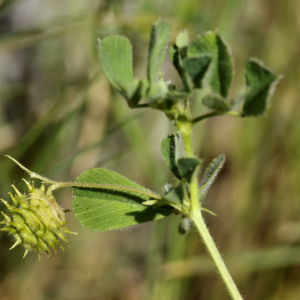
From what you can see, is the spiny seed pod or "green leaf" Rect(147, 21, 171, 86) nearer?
"green leaf" Rect(147, 21, 171, 86)

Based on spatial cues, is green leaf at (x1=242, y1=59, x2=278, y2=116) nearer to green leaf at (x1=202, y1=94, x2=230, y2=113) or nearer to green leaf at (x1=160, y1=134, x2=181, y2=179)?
green leaf at (x1=202, y1=94, x2=230, y2=113)

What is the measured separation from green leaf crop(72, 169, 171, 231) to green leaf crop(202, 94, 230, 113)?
292mm

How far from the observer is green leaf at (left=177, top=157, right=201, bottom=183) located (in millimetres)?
663

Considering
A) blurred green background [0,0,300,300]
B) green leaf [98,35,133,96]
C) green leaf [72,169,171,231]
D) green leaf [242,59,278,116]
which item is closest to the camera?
green leaf [242,59,278,116]

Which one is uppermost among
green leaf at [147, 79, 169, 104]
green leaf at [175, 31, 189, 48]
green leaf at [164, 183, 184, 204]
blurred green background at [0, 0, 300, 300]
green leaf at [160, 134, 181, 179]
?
green leaf at [175, 31, 189, 48]

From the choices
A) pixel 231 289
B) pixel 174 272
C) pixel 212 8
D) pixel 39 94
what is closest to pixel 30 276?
pixel 174 272

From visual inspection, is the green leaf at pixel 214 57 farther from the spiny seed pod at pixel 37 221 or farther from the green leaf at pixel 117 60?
the spiny seed pod at pixel 37 221

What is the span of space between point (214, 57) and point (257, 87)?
97mm

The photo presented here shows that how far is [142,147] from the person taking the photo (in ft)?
6.89

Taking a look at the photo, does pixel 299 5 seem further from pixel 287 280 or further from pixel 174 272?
pixel 174 272

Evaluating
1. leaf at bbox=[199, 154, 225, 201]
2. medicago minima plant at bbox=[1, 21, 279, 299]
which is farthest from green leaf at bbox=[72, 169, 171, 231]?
leaf at bbox=[199, 154, 225, 201]

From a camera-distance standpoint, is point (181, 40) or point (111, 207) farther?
point (111, 207)

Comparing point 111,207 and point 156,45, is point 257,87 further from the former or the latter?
point 111,207

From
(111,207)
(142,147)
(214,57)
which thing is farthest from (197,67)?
(142,147)
